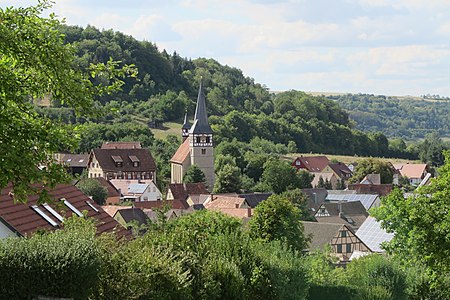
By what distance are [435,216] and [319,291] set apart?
888 cm

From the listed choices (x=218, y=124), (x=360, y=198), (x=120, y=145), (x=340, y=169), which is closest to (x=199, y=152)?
(x=120, y=145)

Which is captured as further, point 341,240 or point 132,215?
point 132,215

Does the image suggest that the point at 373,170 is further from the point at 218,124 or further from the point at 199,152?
the point at 218,124

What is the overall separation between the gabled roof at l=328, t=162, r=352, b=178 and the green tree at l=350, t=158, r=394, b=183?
1061 cm

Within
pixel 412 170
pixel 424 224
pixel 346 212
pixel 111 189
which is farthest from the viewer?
pixel 412 170

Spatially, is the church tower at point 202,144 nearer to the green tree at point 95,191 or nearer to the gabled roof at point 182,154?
the gabled roof at point 182,154

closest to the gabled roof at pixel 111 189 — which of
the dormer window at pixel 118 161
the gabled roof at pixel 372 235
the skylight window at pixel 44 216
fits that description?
the dormer window at pixel 118 161

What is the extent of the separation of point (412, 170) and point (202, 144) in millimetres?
45856

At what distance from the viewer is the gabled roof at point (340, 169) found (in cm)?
13720

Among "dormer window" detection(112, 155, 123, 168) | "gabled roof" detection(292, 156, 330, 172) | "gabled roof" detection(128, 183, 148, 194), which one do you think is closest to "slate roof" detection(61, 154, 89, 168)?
"dormer window" detection(112, 155, 123, 168)

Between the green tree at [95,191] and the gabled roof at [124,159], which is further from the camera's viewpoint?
the gabled roof at [124,159]

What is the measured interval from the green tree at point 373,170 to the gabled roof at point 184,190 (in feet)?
114

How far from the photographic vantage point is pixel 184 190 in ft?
307

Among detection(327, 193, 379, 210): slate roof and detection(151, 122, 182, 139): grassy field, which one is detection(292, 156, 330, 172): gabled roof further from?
detection(327, 193, 379, 210): slate roof
